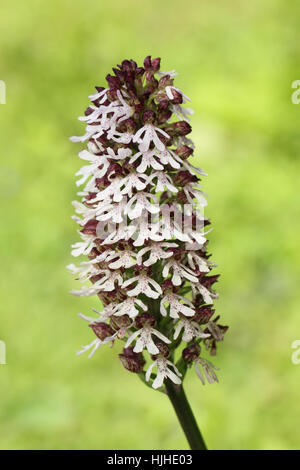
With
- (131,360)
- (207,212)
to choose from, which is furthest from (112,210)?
(207,212)

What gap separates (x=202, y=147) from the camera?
17.6 feet

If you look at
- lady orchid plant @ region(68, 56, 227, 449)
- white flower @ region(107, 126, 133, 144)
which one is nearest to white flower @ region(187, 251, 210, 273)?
lady orchid plant @ region(68, 56, 227, 449)

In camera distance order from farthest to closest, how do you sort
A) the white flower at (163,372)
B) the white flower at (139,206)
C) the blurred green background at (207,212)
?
1. the blurred green background at (207,212)
2. the white flower at (163,372)
3. the white flower at (139,206)

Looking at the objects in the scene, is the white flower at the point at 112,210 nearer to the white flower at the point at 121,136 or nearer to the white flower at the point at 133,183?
the white flower at the point at 133,183

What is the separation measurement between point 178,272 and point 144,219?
16 cm

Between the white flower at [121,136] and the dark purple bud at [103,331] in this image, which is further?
the dark purple bud at [103,331]

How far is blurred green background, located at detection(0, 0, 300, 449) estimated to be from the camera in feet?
10.8

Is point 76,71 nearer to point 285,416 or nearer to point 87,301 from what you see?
point 87,301

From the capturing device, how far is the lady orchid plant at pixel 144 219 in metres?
1.62

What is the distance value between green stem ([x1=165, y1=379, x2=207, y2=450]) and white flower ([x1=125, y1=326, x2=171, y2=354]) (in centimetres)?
18

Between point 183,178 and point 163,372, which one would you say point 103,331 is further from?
point 183,178

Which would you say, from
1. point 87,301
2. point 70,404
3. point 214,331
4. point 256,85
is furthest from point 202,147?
point 214,331

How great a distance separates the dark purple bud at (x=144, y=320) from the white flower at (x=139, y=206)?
0.26 m

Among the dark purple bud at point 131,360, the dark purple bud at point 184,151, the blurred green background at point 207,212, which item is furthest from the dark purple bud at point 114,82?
the blurred green background at point 207,212
